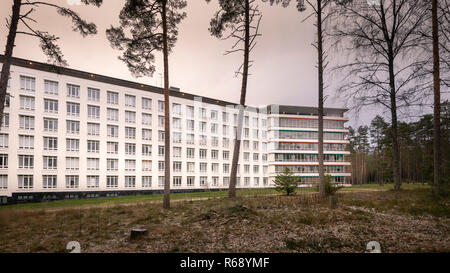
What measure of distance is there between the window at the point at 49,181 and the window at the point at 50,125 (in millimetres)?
6542

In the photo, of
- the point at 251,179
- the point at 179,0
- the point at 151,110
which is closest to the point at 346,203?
the point at 179,0

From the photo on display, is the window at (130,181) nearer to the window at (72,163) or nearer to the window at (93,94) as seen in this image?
the window at (72,163)

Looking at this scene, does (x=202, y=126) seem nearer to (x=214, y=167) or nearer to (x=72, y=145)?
(x=214, y=167)

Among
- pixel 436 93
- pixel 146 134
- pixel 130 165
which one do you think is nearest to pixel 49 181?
pixel 130 165

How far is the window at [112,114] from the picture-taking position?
39.0 meters

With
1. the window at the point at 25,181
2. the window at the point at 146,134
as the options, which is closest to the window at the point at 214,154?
the window at the point at 146,134

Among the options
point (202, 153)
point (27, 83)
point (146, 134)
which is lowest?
point (202, 153)

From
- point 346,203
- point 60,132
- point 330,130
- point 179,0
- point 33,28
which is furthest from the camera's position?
point 330,130

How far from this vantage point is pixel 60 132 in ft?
113

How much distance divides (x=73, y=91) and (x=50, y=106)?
371 cm

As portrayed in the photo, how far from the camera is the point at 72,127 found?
1409 inches
